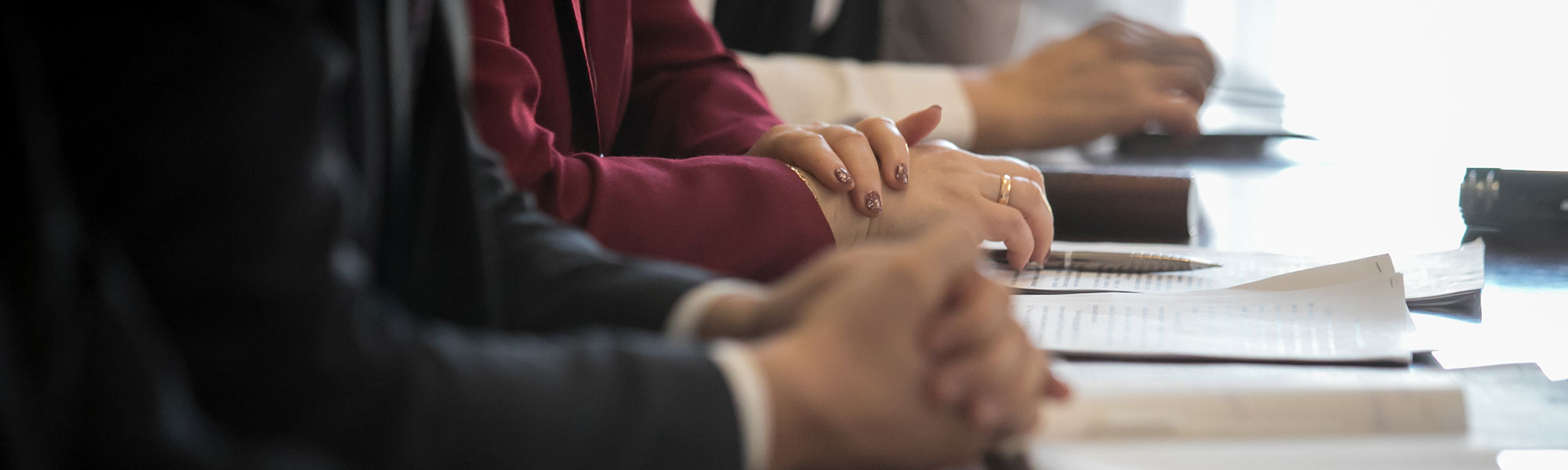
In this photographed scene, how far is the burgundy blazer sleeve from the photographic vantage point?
84 centimetres

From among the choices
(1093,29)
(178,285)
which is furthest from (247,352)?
(1093,29)

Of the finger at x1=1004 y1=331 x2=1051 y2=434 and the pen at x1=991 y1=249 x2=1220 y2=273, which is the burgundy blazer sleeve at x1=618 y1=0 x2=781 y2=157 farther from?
→ the finger at x1=1004 y1=331 x2=1051 y2=434

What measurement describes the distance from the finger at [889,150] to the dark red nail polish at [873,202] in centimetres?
2

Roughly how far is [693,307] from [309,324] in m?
0.12

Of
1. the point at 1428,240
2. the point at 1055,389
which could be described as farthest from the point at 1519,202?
the point at 1055,389

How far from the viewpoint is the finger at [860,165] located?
25.5 inches

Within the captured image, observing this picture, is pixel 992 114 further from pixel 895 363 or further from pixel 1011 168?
pixel 895 363

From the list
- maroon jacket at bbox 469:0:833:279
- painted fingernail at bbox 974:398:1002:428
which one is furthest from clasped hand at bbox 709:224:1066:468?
maroon jacket at bbox 469:0:833:279

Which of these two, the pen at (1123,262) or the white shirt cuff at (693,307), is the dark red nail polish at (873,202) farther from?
the white shirt cuff at (693,307)

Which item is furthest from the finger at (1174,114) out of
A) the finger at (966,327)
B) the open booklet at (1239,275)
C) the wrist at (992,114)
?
the finger at (966,327)

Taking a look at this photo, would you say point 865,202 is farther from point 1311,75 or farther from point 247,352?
point 1311,75

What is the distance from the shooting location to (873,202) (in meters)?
0.65

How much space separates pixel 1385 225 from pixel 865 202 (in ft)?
1.59

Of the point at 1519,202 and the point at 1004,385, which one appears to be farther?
the point at 1519,202
